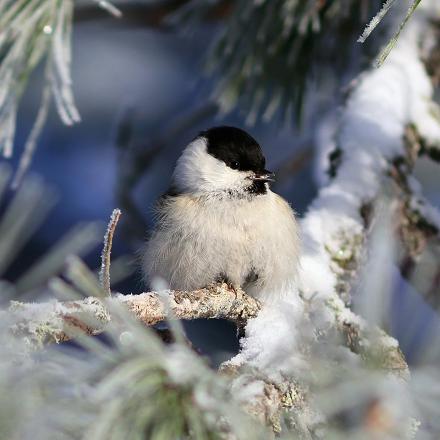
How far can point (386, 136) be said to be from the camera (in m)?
1.98

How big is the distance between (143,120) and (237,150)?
1453 mm

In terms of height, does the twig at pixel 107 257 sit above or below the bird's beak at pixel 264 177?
above

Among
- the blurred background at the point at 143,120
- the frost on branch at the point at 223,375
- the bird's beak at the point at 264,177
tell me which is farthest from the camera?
the blurred background at the point at 143,120

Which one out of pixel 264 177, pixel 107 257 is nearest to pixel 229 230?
pixel 264 177

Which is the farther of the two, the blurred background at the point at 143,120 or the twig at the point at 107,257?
the blurred background at the point at 143,120

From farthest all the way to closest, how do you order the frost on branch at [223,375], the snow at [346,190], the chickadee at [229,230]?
the chickadee at [229,230] → the snow at [346,190] → the frost on branch at [223,375]

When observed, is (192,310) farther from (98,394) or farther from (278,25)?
(278,25)

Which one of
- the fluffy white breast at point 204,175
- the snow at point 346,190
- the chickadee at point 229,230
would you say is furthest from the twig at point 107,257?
the fluffy white breast at point 204,175

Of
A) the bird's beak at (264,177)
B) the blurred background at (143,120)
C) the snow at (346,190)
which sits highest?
the snow at (346,190)

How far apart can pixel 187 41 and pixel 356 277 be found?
6.64 feet

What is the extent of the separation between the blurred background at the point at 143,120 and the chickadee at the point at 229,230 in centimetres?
41

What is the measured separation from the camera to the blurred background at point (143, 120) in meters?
2.33

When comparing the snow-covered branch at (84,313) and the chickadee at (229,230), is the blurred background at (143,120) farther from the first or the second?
the snow-covered branch at (84,313)

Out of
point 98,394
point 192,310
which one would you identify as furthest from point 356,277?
point 98,394
